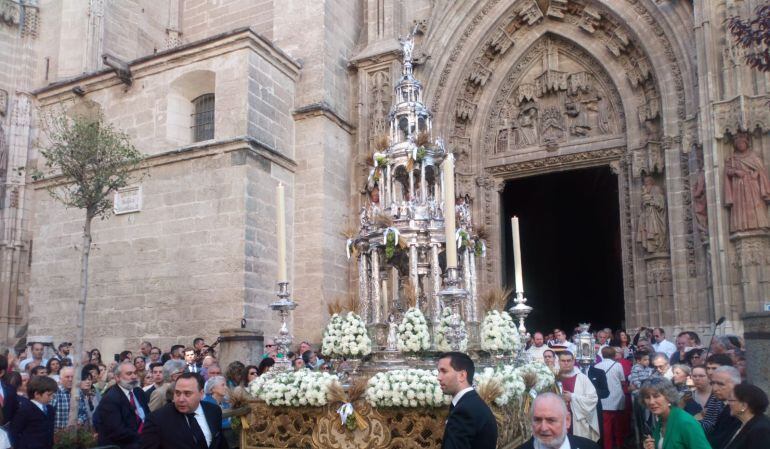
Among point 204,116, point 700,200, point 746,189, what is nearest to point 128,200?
point 204,116

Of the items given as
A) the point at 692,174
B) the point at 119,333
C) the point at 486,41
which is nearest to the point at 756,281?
the point at 692,174

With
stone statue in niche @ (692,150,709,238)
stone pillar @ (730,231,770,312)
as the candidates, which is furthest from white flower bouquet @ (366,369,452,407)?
stone statue in niche @ (692,150,709,238)

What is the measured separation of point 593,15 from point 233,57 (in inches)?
310

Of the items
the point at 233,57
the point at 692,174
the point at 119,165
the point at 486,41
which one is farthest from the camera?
the point at 486,41

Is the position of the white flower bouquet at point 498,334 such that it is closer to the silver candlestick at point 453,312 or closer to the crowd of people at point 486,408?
the silver candlestick at point 453,312

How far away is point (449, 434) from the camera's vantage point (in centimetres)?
414

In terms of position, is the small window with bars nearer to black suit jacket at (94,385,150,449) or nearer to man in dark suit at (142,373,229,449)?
black suit jacket at (94,385,150,449)

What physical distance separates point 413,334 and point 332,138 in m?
9.13

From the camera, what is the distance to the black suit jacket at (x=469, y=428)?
4113mm

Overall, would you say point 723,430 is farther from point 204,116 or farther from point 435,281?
point 204,116

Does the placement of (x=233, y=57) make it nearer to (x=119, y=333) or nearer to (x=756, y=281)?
(x=119, y=333)

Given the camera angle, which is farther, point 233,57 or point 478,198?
point 478,198

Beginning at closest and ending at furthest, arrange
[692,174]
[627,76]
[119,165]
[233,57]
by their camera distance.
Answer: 1. [119,165]
2. [692,174]
3. [233,57]
4. [627,76]

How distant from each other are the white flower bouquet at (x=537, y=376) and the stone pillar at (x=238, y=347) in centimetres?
519
